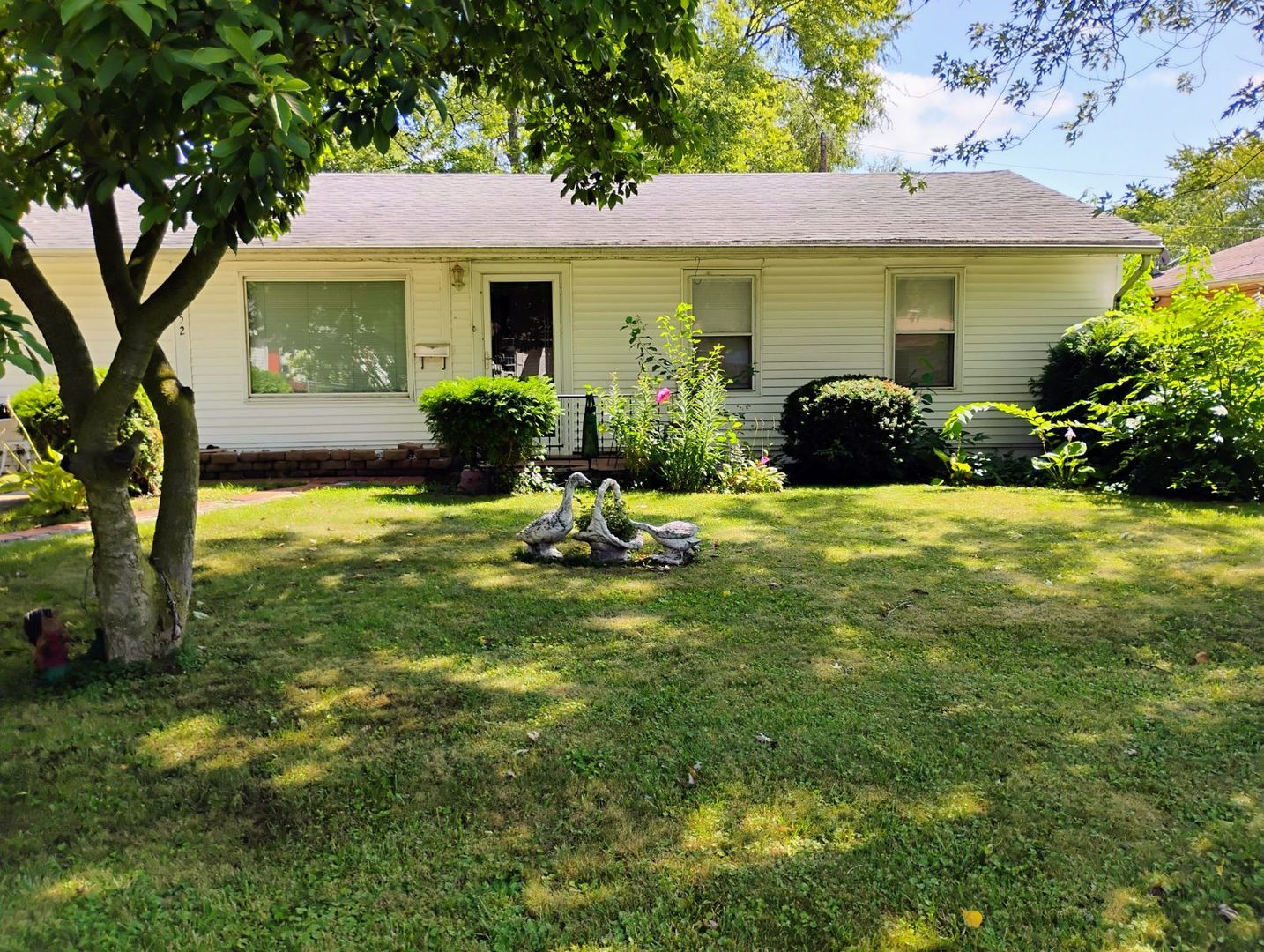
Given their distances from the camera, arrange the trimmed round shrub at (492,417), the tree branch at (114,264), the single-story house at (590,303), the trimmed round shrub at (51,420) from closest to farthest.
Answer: the tree branch at (114,264) → the trimmed round shrub at (51,420) → the trimmed round shrub at (492,417) → the single-story house at (590,303)

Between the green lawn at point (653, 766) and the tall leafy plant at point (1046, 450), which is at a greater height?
the tall leafy plant at point (1046, 450)

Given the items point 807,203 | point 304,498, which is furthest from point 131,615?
point 807,203

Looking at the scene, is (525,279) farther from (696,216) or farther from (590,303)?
(696,216)

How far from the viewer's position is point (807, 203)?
12.7 m

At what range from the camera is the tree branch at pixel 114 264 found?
12.9 feet

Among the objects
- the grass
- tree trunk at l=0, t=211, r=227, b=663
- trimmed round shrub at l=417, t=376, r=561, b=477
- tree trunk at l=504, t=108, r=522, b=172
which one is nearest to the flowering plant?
trimmed round shrub at l=417, t=376, r=561, b=477

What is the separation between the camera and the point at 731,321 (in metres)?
11.7

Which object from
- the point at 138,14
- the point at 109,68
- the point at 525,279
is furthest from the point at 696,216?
the point at 138,14

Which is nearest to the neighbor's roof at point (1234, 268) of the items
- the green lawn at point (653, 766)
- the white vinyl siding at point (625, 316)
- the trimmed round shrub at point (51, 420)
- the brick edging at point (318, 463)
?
the white vinyl siding at point (625, 316)

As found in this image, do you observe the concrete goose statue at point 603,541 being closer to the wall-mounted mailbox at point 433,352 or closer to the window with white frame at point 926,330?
the wall-mounted mailbox at point 433,352

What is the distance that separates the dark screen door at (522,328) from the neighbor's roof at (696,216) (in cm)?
80

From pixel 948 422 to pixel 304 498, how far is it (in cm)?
745

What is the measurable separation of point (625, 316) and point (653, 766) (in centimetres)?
885

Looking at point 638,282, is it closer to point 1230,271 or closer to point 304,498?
point 304,498
